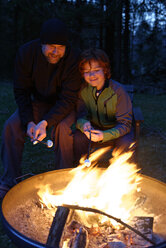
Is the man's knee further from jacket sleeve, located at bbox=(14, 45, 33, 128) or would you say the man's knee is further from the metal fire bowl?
the metal fire bowl

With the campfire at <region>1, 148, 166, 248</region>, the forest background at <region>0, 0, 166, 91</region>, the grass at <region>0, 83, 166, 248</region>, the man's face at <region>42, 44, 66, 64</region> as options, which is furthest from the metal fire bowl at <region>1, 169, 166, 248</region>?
the forest background at <region>0, 0, 166, 91</region>

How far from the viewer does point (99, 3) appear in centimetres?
562

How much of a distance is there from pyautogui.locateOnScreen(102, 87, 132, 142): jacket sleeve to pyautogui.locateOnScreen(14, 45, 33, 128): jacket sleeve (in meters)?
0.71

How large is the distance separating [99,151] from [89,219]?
0.86 meters

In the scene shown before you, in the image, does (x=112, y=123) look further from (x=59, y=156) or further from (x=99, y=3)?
(x=99, y=3)

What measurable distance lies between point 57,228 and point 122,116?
1.16m

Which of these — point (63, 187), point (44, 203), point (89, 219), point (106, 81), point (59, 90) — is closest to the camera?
point (89, 219)

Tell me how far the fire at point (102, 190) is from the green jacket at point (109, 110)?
27cm

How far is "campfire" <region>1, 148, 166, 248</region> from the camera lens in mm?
1422

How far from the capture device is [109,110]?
7.64 feet

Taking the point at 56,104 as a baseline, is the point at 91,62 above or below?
above

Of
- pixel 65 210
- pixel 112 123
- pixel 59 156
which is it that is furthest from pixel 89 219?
pixel 112 123

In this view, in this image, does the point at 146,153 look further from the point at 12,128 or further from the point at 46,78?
the point at 12,128

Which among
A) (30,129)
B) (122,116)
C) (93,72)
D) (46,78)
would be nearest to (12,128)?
(30,129)
